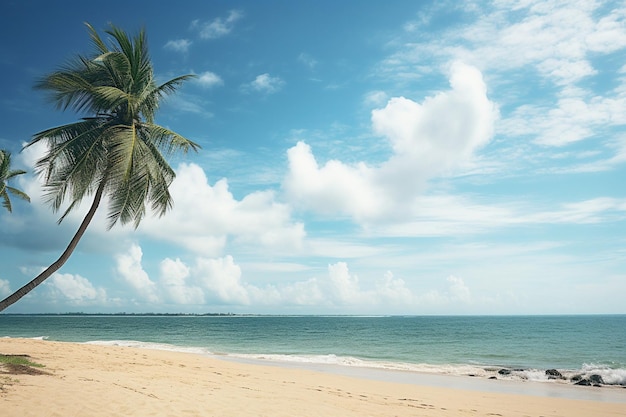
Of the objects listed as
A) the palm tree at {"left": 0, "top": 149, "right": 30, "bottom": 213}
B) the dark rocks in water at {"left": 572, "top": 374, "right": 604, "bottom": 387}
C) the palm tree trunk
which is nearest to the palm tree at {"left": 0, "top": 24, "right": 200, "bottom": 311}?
the palm tree trunk

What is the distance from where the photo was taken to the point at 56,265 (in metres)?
12.4

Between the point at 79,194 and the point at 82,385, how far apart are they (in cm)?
663

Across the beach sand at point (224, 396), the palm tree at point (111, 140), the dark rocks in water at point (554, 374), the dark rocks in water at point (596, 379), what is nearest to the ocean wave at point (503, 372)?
the dark rocks in water at point (554, 374)

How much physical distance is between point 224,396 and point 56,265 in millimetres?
6338

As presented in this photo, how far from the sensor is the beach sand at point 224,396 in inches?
334

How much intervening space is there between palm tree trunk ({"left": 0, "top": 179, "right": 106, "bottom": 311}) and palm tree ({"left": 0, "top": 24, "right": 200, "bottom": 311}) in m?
0.03

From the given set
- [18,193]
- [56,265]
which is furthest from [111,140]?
[18,193]

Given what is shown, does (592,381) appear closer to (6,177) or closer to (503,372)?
(503,372)

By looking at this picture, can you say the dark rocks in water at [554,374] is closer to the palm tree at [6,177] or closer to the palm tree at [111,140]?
the palm tree at [111,140]

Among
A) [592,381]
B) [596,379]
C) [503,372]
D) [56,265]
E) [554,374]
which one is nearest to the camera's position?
[56,265]

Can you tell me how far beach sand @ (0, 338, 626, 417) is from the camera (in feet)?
27.9

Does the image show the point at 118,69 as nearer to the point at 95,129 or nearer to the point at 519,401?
the point at 95,129

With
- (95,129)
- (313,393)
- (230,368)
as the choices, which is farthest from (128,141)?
(230,368)

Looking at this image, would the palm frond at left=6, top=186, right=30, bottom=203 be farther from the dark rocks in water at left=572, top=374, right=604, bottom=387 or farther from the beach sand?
the dark rocks in water at left=572, top=374, right=604, bottom=387
